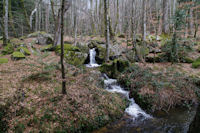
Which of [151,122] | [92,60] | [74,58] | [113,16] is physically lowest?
[151,122]

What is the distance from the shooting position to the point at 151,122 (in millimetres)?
5789

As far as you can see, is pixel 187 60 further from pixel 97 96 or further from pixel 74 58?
pixel 74 58

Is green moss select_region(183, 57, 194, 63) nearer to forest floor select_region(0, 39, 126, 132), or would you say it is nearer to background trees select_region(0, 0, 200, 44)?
background trees select_region(0, 0, 200, 44)

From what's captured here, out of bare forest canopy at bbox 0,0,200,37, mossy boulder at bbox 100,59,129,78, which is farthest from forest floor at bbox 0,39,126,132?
bare forest canopy at bbox 0,0,200,37


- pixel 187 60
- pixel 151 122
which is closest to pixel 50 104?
pixel 151 122

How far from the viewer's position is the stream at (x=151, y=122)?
5.25 metres

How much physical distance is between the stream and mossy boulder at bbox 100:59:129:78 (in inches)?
125

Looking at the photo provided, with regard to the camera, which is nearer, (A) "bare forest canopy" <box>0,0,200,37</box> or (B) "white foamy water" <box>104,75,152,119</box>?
(B) "white foamy water" <box>104,75,152,119</box>

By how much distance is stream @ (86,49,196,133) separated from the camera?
Result: 5.25 metres

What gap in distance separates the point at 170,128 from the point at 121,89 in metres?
3.82

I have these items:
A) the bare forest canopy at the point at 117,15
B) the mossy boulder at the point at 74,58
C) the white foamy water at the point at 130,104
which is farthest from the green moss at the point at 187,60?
the mossy boulder at the point at 74,58

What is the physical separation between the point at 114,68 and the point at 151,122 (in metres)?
5.10

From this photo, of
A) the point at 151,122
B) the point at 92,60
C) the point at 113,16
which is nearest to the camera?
the point at 151,122

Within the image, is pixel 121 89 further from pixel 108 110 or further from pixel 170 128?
pixel 170 128
